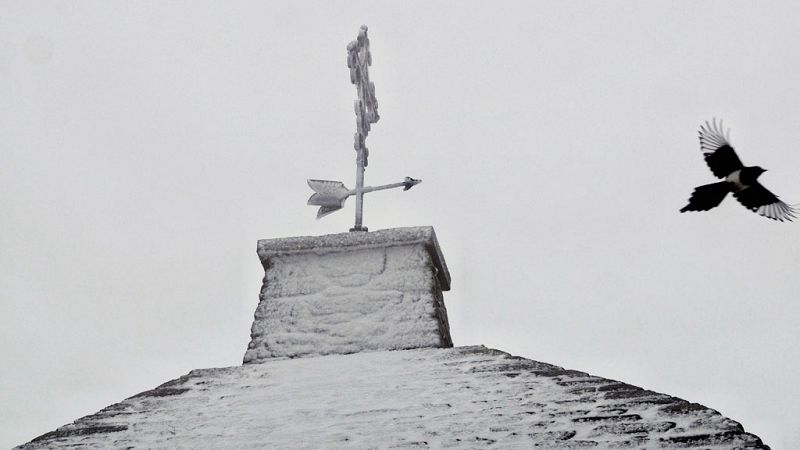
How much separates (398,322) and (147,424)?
2026 mm

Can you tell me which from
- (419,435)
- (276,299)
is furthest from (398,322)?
(419,435)

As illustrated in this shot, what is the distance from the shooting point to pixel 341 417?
3.41m

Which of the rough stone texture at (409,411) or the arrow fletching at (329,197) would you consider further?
the arrow fletching at (329,197)

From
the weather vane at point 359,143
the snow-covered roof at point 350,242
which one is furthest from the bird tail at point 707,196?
the weather vane at point 359,143

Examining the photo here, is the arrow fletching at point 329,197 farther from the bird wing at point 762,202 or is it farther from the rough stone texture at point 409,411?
the bird wing at point 762,202

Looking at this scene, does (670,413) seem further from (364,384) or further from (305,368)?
(305,368)

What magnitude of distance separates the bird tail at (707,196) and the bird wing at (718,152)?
0.26ft

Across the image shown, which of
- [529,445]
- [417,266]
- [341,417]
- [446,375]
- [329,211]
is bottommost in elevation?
[529,445]

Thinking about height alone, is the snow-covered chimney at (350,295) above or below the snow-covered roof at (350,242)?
below

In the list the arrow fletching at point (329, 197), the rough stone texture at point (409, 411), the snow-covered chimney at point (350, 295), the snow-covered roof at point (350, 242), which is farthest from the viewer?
the arrow fletching at point (329, 197)

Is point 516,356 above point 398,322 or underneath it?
underneath

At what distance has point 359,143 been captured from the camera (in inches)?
249

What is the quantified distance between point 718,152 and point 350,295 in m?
2.53

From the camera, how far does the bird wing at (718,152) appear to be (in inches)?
158
